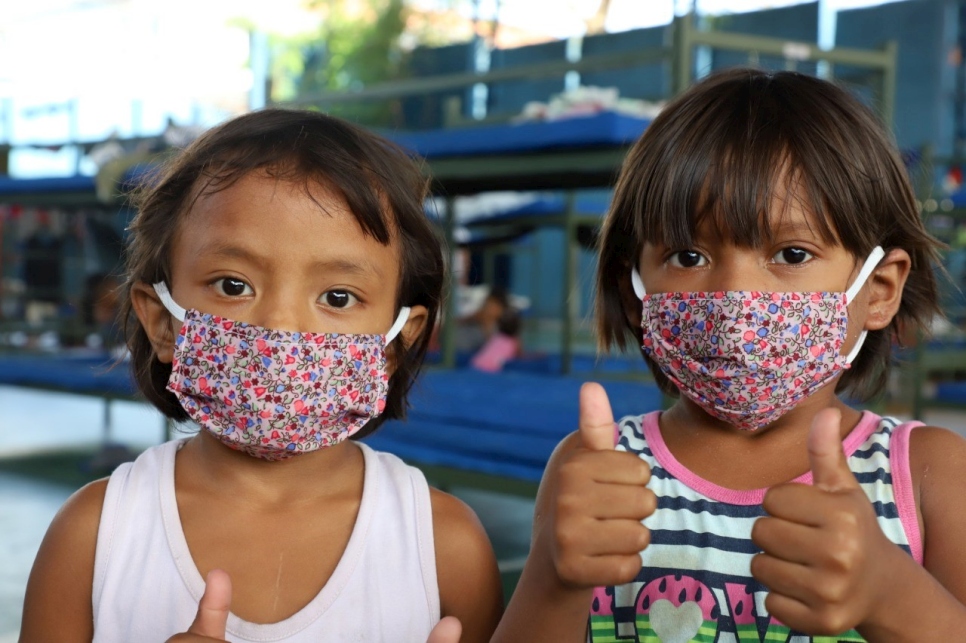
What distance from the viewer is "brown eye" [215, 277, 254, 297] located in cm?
119

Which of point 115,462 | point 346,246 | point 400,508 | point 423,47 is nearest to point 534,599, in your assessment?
point 400,508

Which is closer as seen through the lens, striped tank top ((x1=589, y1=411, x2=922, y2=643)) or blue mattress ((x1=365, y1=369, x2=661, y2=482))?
striped tank top ((x1=589, y1=411, x2=922, y2=643))

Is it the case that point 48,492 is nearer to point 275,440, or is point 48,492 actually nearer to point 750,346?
point 275,440


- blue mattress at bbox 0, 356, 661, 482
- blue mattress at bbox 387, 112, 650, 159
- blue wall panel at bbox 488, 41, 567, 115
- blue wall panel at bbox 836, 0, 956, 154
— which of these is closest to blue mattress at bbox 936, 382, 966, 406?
blue mattress at bbox 0, 356, 661, 482

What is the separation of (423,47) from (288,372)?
14.7m

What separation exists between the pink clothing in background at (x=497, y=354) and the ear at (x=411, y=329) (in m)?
4.42

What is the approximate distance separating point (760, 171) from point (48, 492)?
3487 mm

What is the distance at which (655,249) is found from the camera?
1.26 m

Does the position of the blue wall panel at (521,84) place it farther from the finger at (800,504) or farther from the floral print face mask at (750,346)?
the finger at (800,504)

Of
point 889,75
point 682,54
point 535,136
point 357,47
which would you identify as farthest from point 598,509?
point 357,47

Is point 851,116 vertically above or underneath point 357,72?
underneath

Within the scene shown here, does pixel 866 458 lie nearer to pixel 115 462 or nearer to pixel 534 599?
pixel 534 599

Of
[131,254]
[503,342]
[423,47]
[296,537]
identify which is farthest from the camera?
[423,47]

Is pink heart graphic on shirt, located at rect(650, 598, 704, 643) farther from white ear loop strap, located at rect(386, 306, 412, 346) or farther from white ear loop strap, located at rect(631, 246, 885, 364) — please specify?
white ear loop strap, located at rect(386, 306, 412, 346)
